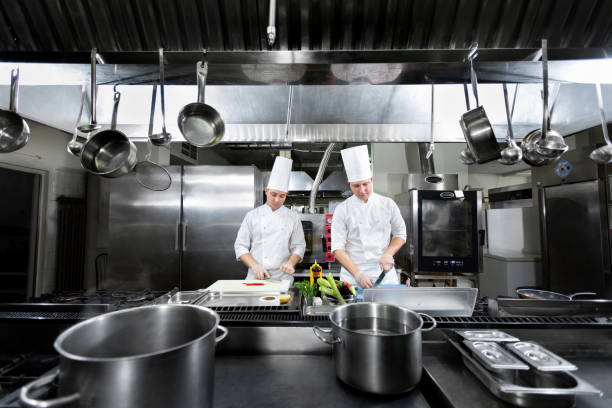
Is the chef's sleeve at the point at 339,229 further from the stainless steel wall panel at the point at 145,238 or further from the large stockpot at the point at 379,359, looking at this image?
the stainless steel wall panel at the point at 145,238

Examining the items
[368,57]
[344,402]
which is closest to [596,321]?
[344,402]

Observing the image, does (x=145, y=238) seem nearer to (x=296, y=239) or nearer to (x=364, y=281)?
(x=296, y=239)

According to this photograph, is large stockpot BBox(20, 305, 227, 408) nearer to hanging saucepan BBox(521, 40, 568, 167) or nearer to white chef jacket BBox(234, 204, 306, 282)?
hanging saucepan BBox(521, 40, 568, 167)

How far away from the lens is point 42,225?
3.06m

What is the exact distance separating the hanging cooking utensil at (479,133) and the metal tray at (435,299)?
2.14ft

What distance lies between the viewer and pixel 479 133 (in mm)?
1244

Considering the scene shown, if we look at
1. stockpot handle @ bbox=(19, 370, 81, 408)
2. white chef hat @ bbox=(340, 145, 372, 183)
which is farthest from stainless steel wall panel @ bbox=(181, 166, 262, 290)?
stockpot handle @ bbox=(19, 370, 81, 408)

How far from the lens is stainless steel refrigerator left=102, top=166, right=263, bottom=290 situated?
3264 mm

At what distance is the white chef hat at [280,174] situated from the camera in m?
2.52

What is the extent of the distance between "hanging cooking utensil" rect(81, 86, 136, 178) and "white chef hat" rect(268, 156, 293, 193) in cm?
127

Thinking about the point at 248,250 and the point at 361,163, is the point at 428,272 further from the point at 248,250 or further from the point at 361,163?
the point at 248,250

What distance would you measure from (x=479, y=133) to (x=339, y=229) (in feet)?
4.28

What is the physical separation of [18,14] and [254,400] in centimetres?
193

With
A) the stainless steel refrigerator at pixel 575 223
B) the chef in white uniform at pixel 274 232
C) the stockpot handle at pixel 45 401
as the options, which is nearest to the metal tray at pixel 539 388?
the stockpot handle at pixel 45 401
